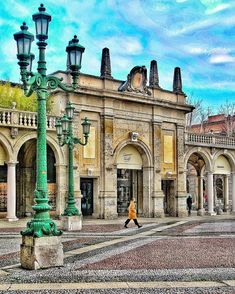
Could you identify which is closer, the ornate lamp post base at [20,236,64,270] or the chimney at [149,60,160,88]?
the ornate lamp post base at [20,236,64,270]

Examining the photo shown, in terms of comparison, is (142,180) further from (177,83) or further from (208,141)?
(177,83)

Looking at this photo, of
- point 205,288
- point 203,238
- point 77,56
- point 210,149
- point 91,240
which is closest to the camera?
point 205,288

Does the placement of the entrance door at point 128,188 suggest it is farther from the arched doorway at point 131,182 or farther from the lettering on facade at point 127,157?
the lettering on facade at point 127,157

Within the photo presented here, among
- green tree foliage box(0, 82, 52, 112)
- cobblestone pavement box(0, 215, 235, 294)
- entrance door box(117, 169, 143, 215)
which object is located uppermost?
green tree foliage box(0, 82, 52, 112)

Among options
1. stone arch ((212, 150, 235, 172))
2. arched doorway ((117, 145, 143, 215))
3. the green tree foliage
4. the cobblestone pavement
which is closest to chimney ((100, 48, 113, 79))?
arched doorway ((117, 145, 143, 215))

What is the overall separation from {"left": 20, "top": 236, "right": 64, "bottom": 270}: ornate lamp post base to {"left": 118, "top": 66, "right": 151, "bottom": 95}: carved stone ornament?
22452mm

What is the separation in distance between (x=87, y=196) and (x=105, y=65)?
8823 millimetres

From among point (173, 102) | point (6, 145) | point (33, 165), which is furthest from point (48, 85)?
point (173, 102)

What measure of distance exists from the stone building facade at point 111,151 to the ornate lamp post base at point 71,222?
697 centimetres

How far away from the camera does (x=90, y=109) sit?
3173 cm

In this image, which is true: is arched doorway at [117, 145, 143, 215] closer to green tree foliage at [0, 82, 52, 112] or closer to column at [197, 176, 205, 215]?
column at [197, 176, 205, 215]

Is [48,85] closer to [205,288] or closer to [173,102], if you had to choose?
[205,288]

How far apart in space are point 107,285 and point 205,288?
1.90 meters

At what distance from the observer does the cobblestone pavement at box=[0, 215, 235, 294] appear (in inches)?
377
